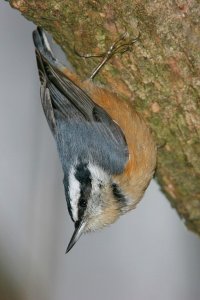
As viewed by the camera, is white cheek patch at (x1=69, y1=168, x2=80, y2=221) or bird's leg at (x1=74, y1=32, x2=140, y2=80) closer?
bird's leg at (x1=74, y1=32, x2=140, y2=80)

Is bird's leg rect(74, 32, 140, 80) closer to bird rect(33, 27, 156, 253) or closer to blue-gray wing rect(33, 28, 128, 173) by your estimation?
bird rect(33, 27, 156, 253)

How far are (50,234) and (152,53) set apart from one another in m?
2.97

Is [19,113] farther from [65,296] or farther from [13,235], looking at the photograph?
[65,296]

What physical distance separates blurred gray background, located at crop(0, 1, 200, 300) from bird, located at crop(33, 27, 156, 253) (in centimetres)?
199

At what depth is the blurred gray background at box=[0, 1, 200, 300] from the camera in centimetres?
542

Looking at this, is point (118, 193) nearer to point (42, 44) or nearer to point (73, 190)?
point (73, 190)

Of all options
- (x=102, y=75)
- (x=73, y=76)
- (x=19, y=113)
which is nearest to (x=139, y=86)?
(x=102, y=75)

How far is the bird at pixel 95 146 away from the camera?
3.35 meters

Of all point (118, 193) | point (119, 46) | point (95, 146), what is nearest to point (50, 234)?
point (118, 193)

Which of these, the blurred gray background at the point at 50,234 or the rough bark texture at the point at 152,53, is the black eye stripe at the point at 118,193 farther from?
the blurred gray background at the point at 50,234

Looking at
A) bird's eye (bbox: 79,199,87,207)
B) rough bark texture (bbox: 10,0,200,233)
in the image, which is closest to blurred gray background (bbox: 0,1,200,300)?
bird's eye (bbox: 79,199,87,207)

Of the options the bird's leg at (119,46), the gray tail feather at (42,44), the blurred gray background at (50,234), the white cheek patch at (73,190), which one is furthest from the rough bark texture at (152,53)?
the blurred gray background at (50,234)

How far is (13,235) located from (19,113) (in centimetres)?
121

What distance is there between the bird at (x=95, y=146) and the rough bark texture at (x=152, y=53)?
11cm
